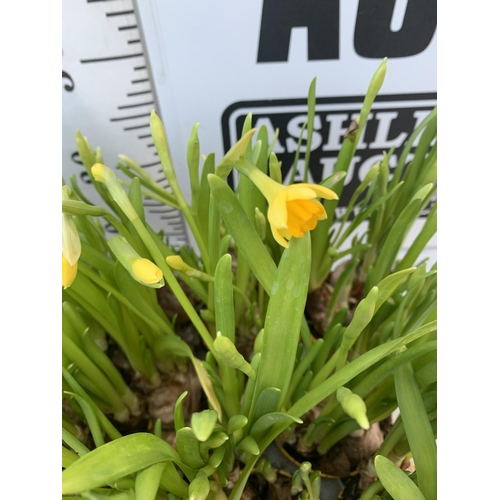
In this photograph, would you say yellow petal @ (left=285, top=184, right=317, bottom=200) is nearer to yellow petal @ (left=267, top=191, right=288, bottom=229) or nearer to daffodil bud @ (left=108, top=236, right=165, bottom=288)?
yellow petal @ (left=267, top=191, right=288, bottom=229)

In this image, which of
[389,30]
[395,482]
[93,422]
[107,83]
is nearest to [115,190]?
[93,422]

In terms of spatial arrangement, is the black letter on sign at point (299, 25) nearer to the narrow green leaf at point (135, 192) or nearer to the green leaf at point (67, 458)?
the narrow green leaf at point (135, 192)

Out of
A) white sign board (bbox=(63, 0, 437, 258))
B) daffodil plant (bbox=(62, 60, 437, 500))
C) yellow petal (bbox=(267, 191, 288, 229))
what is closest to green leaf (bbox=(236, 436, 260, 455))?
daffodil plant (bbox=(62, 60, 437, 500))

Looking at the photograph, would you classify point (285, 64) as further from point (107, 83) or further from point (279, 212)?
point (279, 212)

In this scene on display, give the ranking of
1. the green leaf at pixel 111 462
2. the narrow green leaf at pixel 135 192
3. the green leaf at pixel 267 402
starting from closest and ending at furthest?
the green leaf at pixel 111 462 < the green leaf at pixel 267 402 < the narrow green leaf at pixel 135 192

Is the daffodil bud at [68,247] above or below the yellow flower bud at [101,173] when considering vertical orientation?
below

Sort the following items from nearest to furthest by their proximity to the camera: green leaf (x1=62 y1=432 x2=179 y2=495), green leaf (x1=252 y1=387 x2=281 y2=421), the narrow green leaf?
green leaf (x1=62 y1=432 x2=179 y2=495), green leaf (x1=252 y1=387 x2=281 y2=421), the narrow green leaf

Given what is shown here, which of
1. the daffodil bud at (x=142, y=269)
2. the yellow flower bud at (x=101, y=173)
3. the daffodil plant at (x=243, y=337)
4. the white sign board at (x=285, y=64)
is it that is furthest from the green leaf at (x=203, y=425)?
the white sign board at (x=285, y=64)
